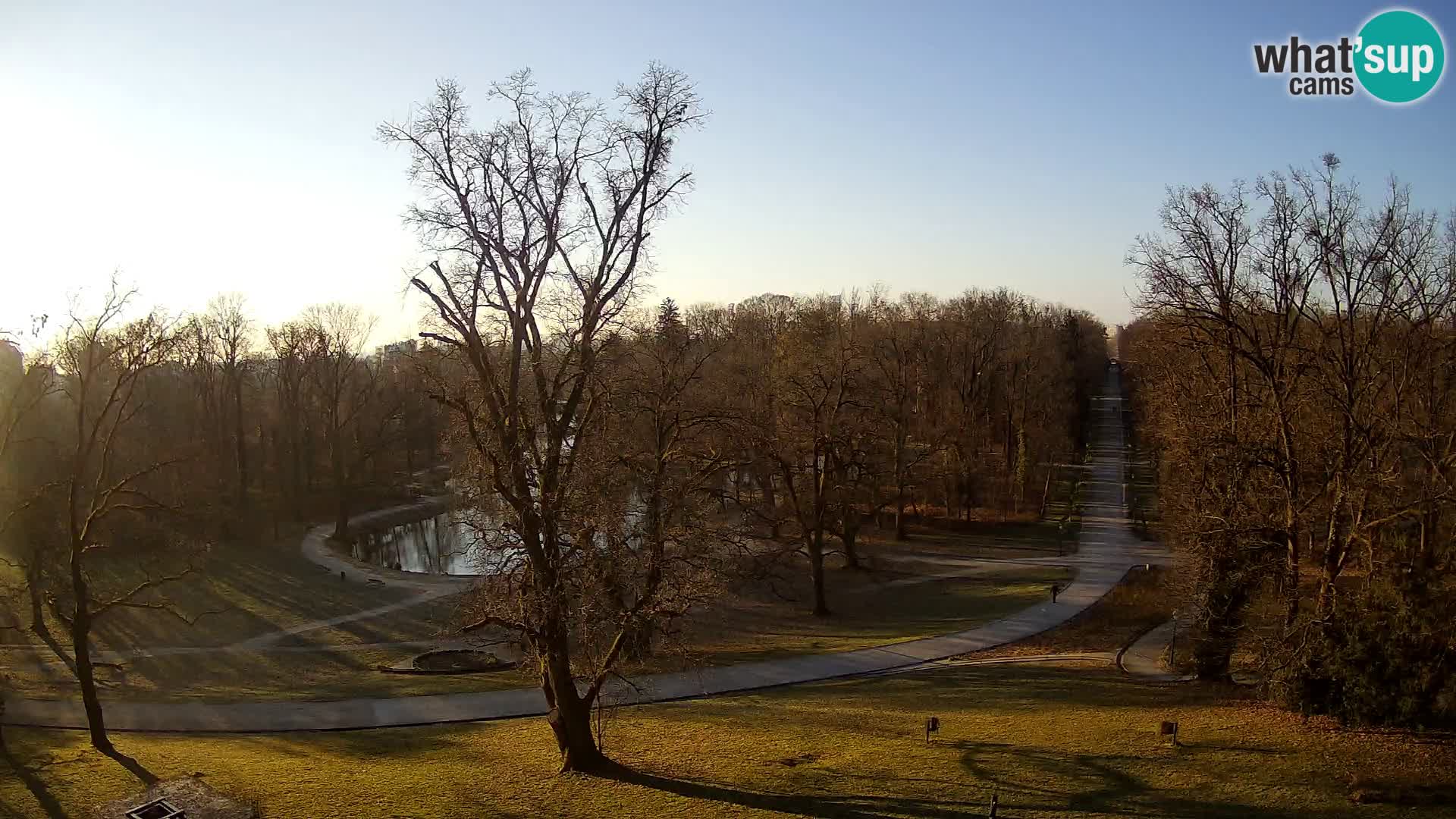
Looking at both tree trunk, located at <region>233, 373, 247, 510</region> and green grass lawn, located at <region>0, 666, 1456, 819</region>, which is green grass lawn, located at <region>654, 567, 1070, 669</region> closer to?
green grass lawn, located at <region>0, 666, 1456, 819</region>

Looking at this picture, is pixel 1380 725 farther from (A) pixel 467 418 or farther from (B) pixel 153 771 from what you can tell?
(B) pixel 153 771

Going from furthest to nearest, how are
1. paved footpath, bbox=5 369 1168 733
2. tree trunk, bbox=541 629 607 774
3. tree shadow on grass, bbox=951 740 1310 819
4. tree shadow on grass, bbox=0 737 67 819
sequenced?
paved footpath, bbox=5 369 1168 733, tree trunk, bbox=541 629 607 774, tree shadow on grass, bbox=0 737 67 819, tree shadow on grass, bbox=951 740 1310 819

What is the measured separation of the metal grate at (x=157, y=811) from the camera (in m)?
11.7

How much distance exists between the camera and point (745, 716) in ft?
56.9

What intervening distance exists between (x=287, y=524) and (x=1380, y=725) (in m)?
52.0

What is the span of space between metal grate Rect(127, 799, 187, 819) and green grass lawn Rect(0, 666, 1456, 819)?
3.15 feet

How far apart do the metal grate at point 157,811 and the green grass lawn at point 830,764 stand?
37.8 inches

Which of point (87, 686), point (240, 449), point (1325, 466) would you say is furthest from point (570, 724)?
point (240, 449)

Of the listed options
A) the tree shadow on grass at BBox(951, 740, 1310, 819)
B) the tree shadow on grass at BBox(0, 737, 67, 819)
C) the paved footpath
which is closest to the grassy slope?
the paved footpath

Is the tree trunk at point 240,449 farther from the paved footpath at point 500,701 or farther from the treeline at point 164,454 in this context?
the paved footpath at point 500,701

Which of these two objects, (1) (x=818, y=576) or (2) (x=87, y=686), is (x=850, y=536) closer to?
(1) (x=818, y=576)

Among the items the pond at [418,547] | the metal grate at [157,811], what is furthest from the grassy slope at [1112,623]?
the pond at [418,547]

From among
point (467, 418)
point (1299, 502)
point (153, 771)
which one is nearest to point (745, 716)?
point (467, 418)

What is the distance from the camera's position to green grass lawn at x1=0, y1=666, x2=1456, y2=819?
39.3 feet
